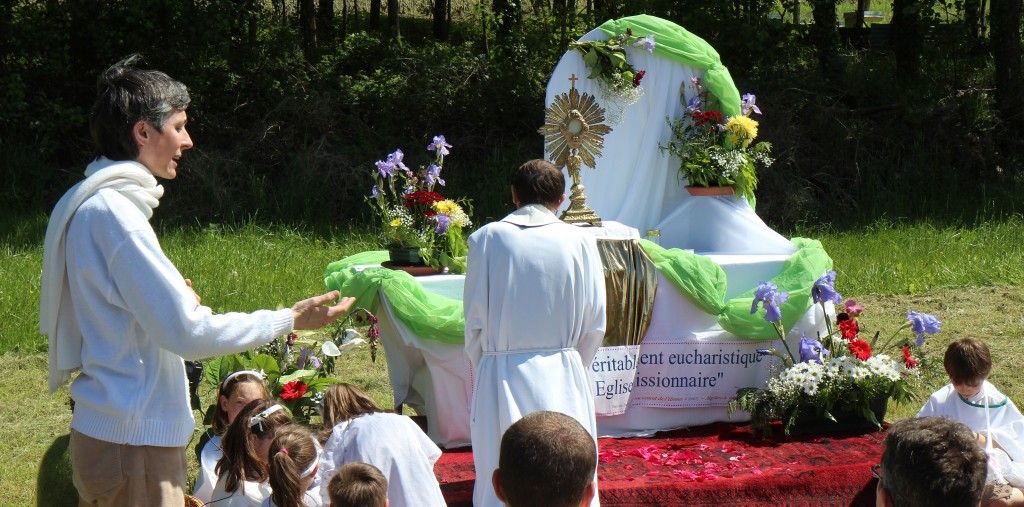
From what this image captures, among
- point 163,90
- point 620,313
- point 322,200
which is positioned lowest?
point 322,200

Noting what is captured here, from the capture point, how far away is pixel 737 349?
22.9 feet

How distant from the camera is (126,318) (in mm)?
3139

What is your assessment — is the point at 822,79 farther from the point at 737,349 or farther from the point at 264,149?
the point at 737,349

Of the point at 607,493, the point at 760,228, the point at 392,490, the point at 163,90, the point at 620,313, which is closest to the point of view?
the point at 163,90

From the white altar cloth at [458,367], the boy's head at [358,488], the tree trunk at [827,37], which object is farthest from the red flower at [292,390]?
the tree trunk at [827,37]

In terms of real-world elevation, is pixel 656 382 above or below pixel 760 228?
below

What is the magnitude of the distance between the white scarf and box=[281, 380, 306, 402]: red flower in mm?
2362

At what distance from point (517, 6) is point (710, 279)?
1110 centimetres

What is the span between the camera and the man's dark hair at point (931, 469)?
2455mm

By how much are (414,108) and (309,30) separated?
2.36 meters

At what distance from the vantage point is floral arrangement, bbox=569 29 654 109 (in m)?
7.79

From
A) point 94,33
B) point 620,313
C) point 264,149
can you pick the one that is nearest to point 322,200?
point 264,149

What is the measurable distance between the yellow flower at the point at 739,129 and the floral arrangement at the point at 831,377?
154 cm

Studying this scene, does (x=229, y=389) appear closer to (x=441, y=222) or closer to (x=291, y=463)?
(x=291, y=463)
